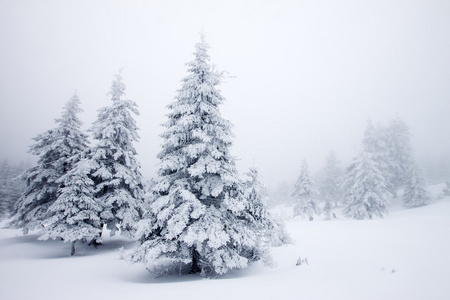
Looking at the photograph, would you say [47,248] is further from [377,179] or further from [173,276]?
[377,179]

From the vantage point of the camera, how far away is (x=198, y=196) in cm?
1123

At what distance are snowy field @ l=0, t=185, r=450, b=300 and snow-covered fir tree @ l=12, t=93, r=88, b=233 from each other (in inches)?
98.5

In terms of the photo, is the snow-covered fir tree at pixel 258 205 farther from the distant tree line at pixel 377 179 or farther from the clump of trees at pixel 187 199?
the distant tree line at pixel 377 179

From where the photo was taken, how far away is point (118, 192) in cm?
1636

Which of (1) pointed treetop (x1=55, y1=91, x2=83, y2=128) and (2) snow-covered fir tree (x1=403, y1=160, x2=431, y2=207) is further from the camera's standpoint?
(2) snow-covered fir tree (x1=403, y1=160, x2=431, y2=207)

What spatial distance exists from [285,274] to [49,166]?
21094 millimetres

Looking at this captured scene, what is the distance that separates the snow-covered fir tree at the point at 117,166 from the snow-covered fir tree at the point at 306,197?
93.3ft

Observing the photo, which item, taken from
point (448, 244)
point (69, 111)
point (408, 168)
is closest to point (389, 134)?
point (408, 168)

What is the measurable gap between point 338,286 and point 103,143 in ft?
55.3

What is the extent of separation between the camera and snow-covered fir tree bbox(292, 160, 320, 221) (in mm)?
37312

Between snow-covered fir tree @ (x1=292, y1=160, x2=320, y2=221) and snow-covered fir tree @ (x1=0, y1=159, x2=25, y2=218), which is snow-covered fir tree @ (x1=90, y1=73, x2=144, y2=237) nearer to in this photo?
snow-covered fir tree @ (x1=292, y1=160, x2=320, y2=221)

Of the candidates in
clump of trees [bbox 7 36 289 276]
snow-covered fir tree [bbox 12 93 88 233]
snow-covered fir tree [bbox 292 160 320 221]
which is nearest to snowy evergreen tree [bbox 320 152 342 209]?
snow-covered fir tree [bbox 292 160 320 221]

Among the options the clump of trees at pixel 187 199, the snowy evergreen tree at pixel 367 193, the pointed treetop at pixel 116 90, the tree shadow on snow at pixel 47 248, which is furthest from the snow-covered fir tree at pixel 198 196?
the snowy evergreen tree at pixel 367 193

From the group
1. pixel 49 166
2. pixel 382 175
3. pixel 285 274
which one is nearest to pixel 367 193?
pixel 382 175
